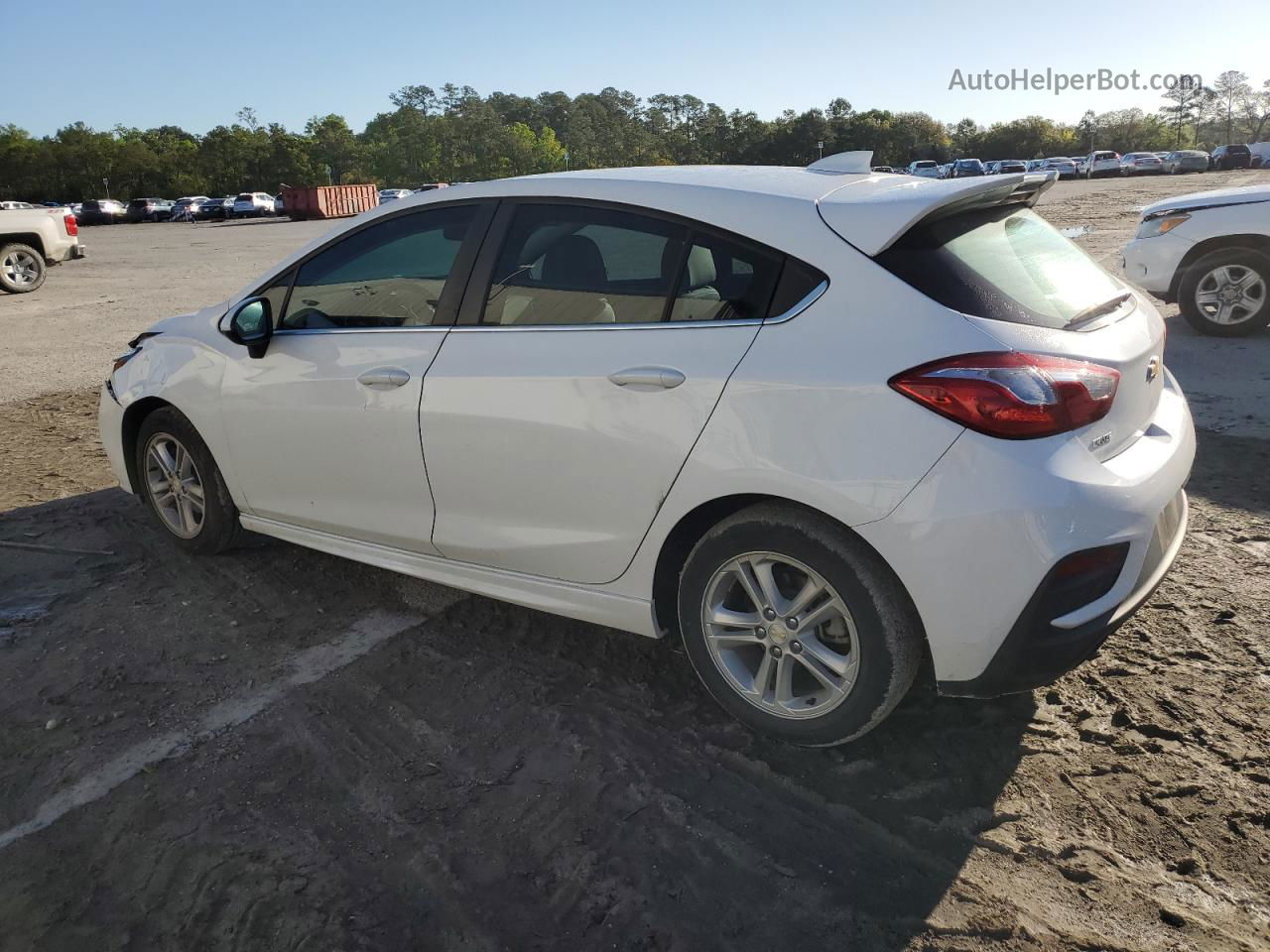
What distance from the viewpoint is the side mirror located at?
3766 mm

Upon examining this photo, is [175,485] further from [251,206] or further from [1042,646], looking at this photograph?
[251,206]

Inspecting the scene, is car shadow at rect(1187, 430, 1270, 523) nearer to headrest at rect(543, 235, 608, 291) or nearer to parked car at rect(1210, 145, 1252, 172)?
headrest at rect(543, 235, 608, 291)

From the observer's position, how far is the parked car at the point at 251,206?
6406 cm

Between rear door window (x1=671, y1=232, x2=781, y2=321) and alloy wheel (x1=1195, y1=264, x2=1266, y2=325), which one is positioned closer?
rear door window (x1=671, y1=232, x2=781, y2=321)

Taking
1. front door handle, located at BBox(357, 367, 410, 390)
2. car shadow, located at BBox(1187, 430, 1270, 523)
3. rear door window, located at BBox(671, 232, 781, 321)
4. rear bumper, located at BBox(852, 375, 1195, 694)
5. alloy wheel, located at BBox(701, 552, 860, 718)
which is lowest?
car shadow, located at BBox(1187, 430, 1270, 523)

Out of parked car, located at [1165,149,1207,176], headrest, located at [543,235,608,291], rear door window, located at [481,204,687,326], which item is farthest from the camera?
parked car, located at [1165,149,1207,176]

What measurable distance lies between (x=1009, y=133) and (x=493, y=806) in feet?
364

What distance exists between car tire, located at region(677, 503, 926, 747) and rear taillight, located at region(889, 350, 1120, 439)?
17.4 inches

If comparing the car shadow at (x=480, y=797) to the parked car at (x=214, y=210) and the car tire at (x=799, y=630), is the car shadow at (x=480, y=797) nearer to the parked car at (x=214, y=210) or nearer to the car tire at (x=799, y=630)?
the car tire at (x=799, y=630)

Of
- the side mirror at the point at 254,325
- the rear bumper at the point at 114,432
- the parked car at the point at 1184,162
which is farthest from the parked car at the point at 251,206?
the side mirror at the point at 254,325

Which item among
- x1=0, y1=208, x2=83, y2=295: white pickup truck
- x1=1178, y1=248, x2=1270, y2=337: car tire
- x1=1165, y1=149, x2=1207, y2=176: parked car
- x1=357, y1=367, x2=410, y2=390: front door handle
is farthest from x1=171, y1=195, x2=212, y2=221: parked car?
x1=357, y1=367, x2=410, y2=390: front door handle

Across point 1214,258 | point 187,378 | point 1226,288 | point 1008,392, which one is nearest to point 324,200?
point 1214,258

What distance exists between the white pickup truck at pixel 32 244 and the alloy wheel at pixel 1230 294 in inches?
631

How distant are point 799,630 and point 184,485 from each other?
3.09m
